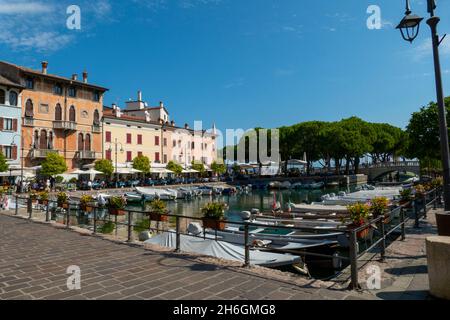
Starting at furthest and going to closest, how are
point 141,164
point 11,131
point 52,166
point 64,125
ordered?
point 141,164, point 64,125, point 11,131, point 52,166

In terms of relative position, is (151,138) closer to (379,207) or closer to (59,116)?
(59,116)

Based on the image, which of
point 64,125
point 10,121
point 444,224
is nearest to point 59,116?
point 64,125

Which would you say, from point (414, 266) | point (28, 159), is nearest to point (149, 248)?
point (414, 266)

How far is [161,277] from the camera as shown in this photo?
5.75 metres

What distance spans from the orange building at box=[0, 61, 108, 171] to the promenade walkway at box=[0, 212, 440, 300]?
1424 inches

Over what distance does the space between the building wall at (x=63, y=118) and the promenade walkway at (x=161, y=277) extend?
36612 mm

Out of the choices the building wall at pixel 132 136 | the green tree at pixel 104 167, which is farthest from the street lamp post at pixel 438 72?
→ the building wall at pixel 132 136

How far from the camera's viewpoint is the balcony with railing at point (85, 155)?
44.3 metres

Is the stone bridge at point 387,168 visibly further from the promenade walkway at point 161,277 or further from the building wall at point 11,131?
the promenade walkway at point 161,277

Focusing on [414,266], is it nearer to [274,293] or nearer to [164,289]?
[274,293]

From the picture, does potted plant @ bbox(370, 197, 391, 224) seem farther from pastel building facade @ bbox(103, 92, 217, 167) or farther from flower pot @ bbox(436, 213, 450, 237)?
pastel building facade @ bbox(103, 92, 217, 167)

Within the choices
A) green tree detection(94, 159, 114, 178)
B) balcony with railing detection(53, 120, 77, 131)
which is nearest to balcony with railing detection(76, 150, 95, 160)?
balcony with railing detection(53, 120, 77, 131)

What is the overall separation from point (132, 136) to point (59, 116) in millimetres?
11597

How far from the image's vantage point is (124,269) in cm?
631
